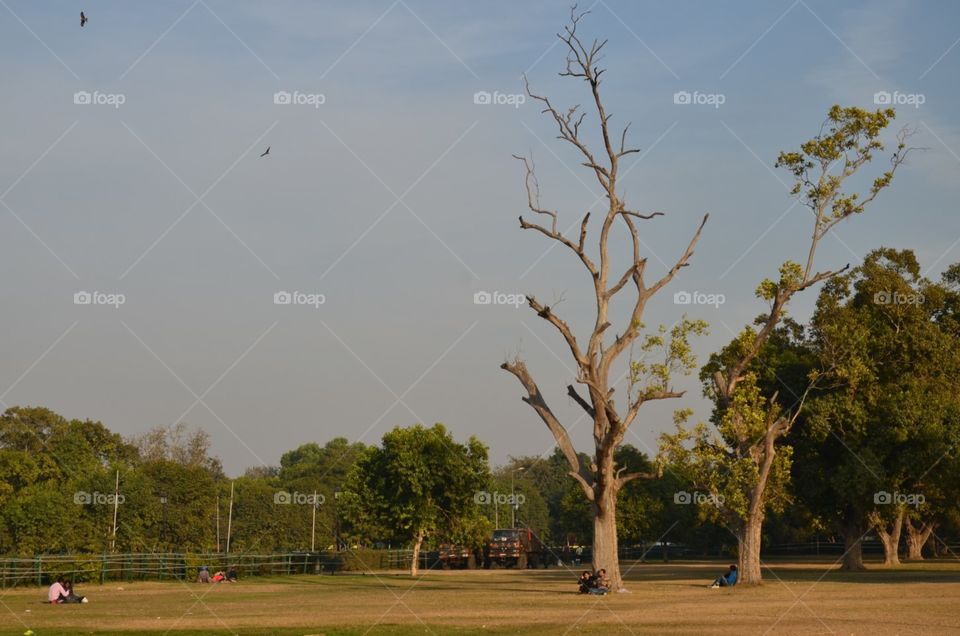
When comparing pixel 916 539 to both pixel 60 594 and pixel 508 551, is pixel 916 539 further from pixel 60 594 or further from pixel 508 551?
pixel 60 594

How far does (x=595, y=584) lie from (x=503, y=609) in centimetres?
769

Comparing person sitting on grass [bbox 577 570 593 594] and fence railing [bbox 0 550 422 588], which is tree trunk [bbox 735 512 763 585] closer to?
person sitting on grass [bbox 577 570 593 594]

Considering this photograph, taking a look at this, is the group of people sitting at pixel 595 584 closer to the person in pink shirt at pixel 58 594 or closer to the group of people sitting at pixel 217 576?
the person in pink shirt at pixel 58 594

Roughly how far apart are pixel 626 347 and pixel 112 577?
87.8ft

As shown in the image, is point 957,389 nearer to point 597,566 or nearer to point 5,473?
point 597,566

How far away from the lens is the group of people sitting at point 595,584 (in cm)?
3541

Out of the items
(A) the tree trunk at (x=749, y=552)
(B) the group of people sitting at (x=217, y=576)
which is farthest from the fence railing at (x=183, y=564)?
(A) the tree trunk at (x=749, y=552)

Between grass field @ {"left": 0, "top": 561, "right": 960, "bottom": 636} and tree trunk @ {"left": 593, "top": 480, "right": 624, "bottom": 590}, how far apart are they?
121cm

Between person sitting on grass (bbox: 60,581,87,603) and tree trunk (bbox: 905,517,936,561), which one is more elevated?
tree trunk (bbox: 905,517,936,561)

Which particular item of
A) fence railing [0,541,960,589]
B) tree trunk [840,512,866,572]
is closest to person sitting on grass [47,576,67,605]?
fence railing [0,541,960,589]

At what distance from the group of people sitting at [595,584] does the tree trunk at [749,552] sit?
7.23m

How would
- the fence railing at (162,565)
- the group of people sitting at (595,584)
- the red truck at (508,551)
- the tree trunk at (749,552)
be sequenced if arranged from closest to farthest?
the group of people sitting at (595,584), the tree trunk at (749,552), the fence railing at (162,565), the red truck at (508,551)

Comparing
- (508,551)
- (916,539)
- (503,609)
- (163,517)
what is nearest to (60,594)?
(503,609)

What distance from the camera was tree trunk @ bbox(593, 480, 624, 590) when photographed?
3716 centimetres
